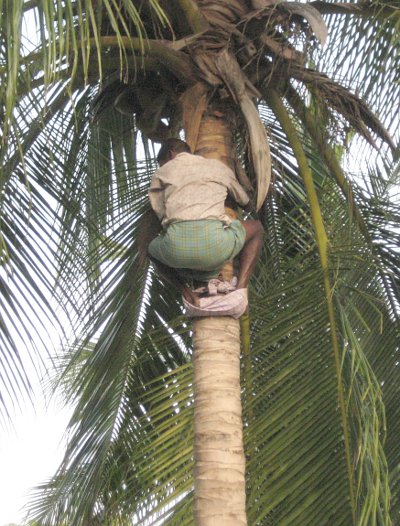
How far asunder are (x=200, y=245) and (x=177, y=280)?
0.31 m

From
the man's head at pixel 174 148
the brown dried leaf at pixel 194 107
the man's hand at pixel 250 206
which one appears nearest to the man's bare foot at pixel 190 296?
the man's hand at pixel 250 206

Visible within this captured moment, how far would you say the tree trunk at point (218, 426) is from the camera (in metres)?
4.14

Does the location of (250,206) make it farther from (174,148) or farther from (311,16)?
(311,16)

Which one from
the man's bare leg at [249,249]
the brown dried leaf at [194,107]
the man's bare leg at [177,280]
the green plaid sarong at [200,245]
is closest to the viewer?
the green plaid sarong at [200,245]

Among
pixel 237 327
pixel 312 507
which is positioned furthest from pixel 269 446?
pixel 237 327

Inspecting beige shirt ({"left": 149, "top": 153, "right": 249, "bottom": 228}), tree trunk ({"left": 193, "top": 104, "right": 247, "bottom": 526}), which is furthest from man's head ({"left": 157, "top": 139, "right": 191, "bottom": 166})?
tree trunk ({"left": 193, "top": 104, "right": 247, "bottom": 526})

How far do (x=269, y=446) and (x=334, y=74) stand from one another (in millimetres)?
2222

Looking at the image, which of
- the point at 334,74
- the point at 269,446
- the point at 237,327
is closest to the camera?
the point at 237,327

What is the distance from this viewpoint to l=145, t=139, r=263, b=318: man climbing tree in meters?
4.62

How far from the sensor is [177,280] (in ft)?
15.9

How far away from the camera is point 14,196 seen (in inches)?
216

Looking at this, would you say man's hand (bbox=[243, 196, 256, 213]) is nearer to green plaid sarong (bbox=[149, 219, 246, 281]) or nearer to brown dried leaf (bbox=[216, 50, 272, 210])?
brown dried leaf (bbox=[216, 50, 272, 210])

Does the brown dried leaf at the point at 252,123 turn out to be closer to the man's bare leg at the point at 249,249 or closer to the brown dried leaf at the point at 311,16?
the man's bare leg at the point at 249,249

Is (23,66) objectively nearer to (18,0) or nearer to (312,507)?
(18,0)
